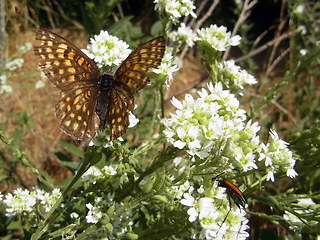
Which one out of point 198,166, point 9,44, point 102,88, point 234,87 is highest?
point 9,44

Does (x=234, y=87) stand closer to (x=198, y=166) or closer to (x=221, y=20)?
(x=198, y=166)

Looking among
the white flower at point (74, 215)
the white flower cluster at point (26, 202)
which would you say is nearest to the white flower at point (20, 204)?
the white flower cluster at point (26, 202)

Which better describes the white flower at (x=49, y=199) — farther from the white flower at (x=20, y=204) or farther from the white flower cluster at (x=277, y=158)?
the white flower cluster at (x=277, y=158)

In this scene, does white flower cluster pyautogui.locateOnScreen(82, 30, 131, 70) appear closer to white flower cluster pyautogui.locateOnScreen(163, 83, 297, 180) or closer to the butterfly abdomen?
the butterfly abdomen

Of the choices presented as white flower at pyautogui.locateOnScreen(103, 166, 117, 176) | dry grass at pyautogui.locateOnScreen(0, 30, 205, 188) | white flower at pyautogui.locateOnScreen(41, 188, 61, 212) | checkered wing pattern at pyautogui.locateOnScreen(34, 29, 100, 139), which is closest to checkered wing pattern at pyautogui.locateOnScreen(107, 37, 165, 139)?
checkered wing pattern at pyautogui.locateOnScreen(34, 29, 100, 139)

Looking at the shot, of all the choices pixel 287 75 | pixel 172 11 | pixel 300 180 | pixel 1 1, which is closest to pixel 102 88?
pixel 172 11

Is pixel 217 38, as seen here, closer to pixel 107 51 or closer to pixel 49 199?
pixel 107 51

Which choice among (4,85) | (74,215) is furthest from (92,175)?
(4,85)
